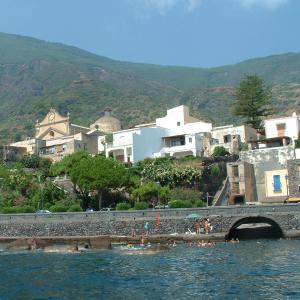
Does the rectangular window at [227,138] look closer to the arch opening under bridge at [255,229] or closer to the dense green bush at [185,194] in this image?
the dense green bush at [185,194]

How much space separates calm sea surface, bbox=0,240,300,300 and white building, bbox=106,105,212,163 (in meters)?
31.3

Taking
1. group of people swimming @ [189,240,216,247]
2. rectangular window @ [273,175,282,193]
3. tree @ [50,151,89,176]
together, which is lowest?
group of people swimming @ [189,240,216,247]

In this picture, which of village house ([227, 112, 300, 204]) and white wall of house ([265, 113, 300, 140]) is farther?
white wall of house ([265, 113, 300, 140])

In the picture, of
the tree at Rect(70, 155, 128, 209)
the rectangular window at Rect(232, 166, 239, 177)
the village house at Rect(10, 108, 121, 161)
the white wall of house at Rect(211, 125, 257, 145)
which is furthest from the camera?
the village house at Rect(10, 108, 121, 161)

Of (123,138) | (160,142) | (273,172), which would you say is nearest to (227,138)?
(160,142)

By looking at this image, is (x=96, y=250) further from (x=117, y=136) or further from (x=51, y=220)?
(x=117, y=136)

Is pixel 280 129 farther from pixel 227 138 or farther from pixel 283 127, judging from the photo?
pixel 227 138

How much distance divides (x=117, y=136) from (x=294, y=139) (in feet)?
79.1

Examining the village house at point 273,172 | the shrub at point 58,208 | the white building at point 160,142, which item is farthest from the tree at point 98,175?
the village house at point 273,172

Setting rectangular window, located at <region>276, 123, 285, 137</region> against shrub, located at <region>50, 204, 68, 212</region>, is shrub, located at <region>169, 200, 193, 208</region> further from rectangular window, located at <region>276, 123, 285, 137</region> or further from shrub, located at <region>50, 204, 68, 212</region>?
rectangular window, located at <region>276, 123, 285, 137</region>

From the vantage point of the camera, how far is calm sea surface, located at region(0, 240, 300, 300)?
993 inches

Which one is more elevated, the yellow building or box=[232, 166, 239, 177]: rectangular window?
the yellow building

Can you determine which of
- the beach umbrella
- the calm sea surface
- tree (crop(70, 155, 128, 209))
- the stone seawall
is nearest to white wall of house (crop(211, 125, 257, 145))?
tree (crop(70, 155, 128, 209))

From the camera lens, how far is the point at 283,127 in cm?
7138
